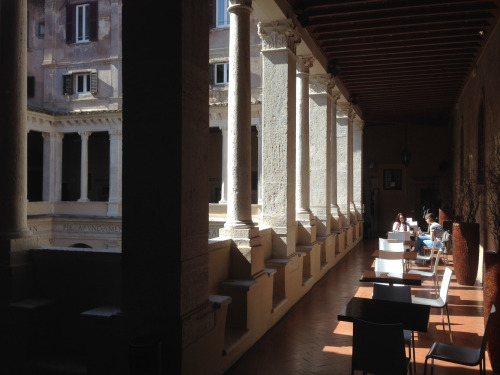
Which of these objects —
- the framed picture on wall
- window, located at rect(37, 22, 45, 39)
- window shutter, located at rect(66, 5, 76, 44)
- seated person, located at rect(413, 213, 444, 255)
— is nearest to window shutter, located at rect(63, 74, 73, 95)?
window shutter, located at rect(66, 5, 76, 44)

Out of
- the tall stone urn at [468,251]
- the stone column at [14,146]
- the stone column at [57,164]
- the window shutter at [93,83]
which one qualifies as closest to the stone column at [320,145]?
the tall stone urn at [468,251]

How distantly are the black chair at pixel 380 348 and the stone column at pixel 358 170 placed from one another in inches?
524

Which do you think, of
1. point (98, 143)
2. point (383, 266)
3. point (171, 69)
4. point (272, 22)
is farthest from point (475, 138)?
point (98, 143)

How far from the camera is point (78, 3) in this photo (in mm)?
21797

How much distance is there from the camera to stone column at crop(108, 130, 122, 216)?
70.2ft

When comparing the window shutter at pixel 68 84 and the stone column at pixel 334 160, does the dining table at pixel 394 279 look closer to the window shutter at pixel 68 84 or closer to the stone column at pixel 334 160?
the stone column at pixel 334 160

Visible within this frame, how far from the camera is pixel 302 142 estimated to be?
8.41 metres

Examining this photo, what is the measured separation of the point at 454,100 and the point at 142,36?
13.9m

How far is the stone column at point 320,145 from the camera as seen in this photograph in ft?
33.3

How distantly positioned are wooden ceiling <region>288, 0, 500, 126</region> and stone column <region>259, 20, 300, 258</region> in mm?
627

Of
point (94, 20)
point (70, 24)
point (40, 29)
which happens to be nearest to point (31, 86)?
point (40, 29)

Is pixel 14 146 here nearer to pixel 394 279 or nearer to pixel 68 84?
pixel 394 279

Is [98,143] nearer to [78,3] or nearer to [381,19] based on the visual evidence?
[78,3]

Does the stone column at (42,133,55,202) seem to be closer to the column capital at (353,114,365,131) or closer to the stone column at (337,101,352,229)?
the column capital at (353,114,365,131)
